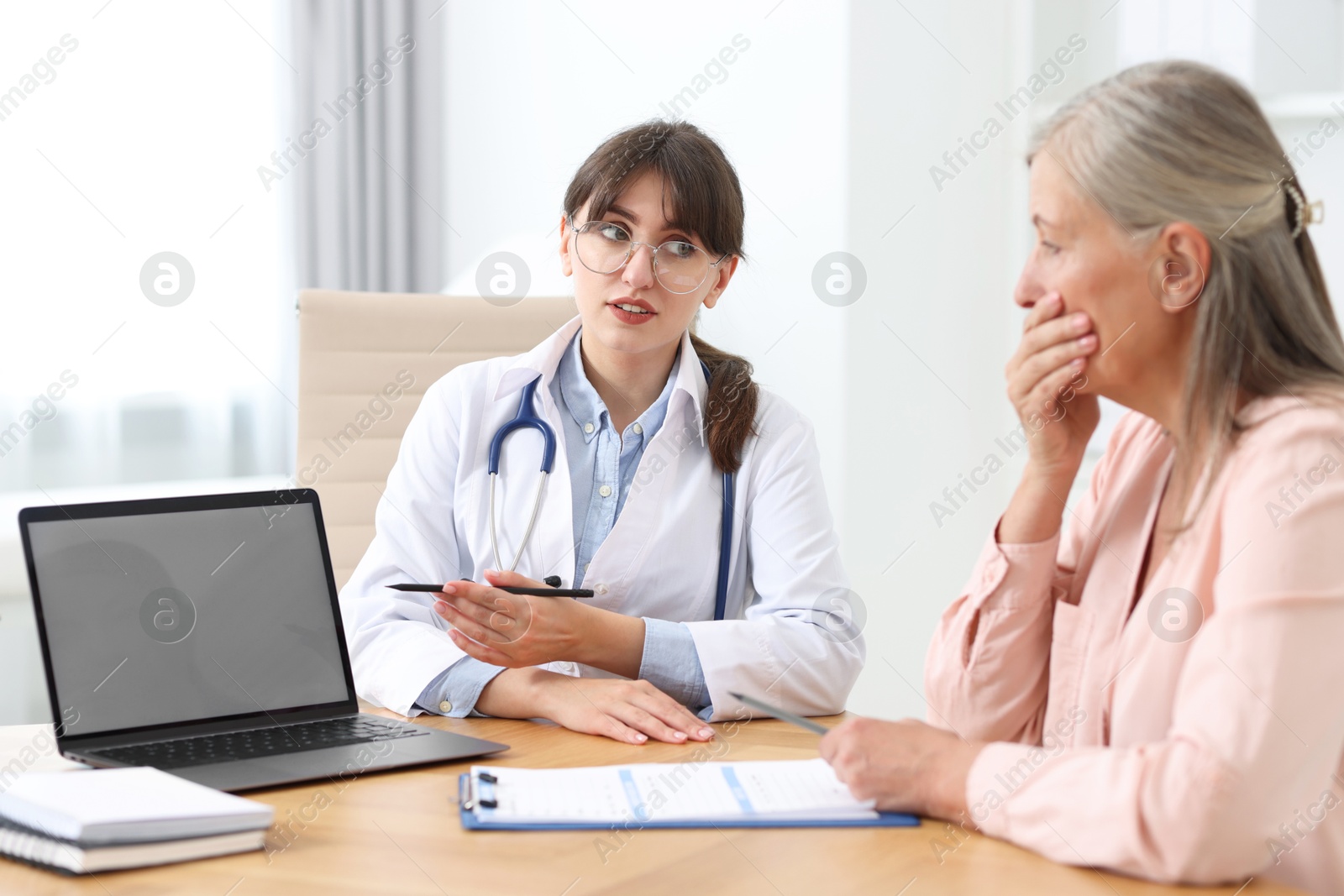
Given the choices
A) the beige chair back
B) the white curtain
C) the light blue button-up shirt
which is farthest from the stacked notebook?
the white curtain

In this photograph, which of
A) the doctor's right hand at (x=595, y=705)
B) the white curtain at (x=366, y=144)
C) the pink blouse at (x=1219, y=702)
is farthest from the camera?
A: the white curtain at (x=366, y=144)

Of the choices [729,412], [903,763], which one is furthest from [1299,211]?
[729,412]

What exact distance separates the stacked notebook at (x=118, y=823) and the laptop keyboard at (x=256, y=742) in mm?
147

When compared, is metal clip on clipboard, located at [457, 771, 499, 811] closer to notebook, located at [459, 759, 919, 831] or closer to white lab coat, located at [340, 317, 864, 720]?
notebook, located at [459, 759, 919, 831]

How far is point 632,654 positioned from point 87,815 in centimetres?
72

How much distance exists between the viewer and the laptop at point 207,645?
1126mm

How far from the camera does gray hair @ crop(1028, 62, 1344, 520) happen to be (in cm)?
99

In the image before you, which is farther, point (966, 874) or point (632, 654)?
point (632, 654)

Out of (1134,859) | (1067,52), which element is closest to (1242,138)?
(1134,859)

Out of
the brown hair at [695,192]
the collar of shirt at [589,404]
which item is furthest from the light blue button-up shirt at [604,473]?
the brown hair at [695,192]

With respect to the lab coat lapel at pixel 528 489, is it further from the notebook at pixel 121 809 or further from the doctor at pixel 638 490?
the notebook at pixel 121 809

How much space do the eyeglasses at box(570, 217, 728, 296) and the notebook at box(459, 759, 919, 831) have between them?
75 cm

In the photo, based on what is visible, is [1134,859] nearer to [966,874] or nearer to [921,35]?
[966,874]

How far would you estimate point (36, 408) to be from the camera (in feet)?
9.66
